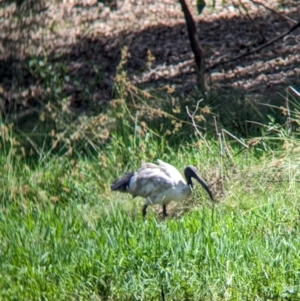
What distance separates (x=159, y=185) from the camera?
25.5 feet

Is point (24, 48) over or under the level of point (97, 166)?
over

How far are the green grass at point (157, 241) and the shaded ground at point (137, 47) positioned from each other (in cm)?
223

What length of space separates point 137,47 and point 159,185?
5472 mm

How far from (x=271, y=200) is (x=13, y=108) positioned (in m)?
4.48

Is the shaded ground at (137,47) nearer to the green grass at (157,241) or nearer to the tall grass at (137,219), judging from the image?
the tall grass at (137,219)

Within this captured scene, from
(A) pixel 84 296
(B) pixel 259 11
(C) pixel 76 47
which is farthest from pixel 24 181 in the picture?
(B) pixel 259 11

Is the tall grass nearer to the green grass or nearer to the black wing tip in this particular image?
the green grass

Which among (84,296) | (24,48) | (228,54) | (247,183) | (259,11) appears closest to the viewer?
(84,296)

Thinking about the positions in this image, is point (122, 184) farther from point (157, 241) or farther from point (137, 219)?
point (157, 241)

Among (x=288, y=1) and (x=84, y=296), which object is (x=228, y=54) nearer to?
(x=288, y=1)

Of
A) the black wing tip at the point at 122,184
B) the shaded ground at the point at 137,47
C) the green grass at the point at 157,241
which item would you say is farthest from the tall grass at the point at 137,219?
the shaded ground at the point at 137,47

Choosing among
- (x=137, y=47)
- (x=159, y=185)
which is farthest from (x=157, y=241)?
(x=137, y=47)

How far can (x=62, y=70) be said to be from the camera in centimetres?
1110

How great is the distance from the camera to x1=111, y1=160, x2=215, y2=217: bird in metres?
7.77
